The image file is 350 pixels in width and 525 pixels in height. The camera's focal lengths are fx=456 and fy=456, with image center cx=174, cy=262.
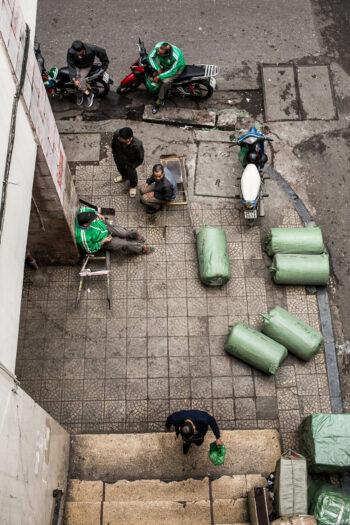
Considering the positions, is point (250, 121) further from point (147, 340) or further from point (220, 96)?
point (147, 340)

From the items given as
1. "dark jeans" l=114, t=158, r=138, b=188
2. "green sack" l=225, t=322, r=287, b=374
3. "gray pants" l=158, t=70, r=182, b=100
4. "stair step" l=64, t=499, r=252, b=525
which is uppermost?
"gray pants" l=158, t=70, r=182, b=100

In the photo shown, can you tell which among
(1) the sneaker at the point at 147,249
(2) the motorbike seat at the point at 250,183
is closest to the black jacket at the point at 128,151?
(1) the sneaker at the point at 147,249

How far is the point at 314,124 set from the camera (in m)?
9.20

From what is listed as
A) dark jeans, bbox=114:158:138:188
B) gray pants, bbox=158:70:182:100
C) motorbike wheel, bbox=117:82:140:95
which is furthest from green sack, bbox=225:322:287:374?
motorbike wheel, bbox=117:82:140:95

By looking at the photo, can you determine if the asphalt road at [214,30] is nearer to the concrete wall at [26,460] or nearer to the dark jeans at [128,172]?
the dark jeans at [128,172]

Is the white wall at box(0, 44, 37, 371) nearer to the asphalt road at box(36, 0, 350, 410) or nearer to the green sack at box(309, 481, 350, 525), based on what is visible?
the green sack at box(309, 481, 350, 525)

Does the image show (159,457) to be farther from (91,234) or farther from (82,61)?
(82,61)

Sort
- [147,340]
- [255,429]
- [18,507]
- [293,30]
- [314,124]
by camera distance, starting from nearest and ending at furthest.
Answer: [18,507] < [255,429] < [147,340] < [314,124] < [293,30]

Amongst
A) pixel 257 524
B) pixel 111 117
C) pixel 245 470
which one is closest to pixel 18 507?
pixel 257 524

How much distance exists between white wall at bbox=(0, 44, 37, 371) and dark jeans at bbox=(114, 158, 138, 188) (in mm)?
2749

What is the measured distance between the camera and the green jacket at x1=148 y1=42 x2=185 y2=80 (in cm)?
859

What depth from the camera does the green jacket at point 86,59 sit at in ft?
28.6

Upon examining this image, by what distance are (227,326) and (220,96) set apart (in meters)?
5.02

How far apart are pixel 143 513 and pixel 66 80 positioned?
7.85 metres
